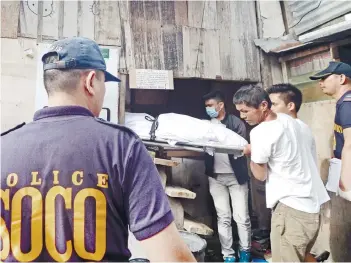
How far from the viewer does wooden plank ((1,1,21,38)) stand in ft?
12.5

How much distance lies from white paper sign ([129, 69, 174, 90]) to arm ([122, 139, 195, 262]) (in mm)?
3132

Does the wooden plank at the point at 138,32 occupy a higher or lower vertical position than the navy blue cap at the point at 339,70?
higher

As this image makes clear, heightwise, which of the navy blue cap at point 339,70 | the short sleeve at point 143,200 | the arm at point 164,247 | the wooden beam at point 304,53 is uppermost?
the wooden beam at point 304,53

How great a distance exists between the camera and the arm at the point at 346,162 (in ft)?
9.83

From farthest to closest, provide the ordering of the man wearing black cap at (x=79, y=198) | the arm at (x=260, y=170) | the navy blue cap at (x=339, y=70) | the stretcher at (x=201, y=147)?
the stretcher at (x=201, y=147) < the navy blue cap at (x=339, y=70) < the arm at (x=260, y=170) < the man wearing black cap at (x=79, y=198)

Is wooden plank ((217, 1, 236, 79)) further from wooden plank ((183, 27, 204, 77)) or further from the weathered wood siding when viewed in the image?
wooden plank ((183, 27, 204, 77))

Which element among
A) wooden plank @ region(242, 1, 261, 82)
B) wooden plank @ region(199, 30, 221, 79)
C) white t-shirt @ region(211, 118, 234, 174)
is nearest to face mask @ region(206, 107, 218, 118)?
wooden plank @ region(199, 30, 221, 79)

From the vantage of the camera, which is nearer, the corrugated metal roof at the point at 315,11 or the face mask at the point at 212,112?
the corrugated metal roof at the point at 315,11

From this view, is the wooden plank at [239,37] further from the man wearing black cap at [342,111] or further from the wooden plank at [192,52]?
the man wearing black cap at [342,111]

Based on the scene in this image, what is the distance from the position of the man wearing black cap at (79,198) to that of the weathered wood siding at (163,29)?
324 cm

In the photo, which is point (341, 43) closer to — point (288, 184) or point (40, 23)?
point (288, 184)

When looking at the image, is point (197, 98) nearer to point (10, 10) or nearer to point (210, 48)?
point (210, 48)

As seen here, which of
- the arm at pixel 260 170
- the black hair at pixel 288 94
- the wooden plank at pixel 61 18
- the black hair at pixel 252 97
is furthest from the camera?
the wooden plank at pixel 61 18

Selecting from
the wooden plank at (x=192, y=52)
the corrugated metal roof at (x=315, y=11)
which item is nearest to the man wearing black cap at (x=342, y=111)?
the corrugated metal roof at (x=315, y=11)
